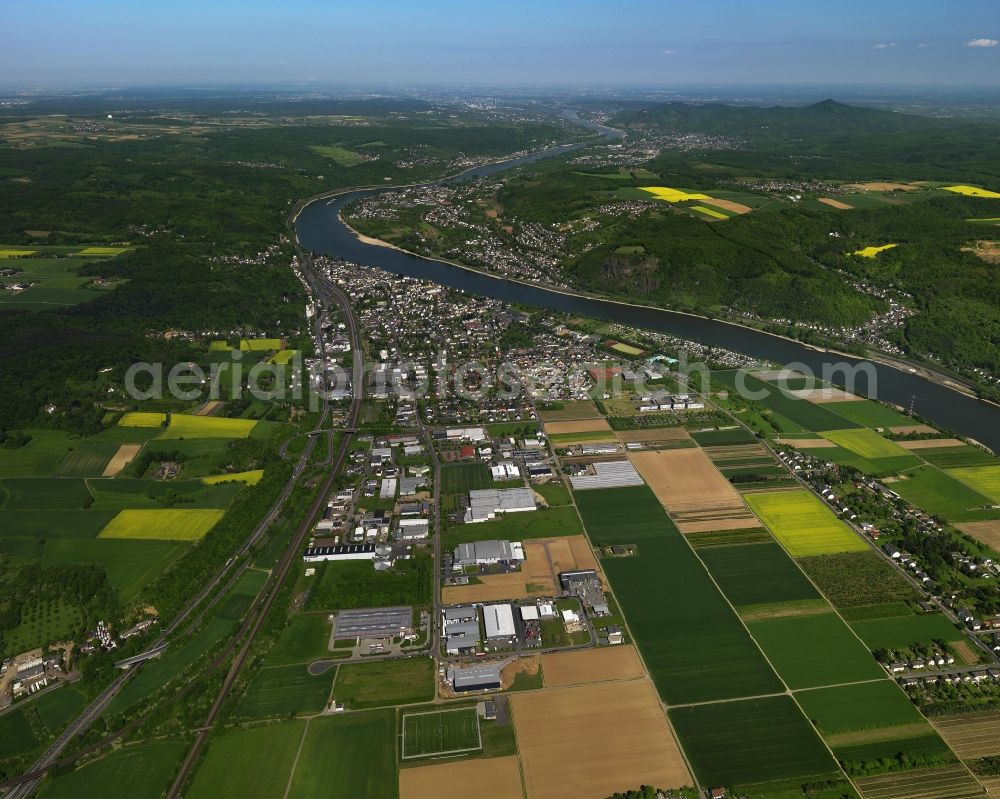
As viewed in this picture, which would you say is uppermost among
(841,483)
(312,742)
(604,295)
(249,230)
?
(249,230)

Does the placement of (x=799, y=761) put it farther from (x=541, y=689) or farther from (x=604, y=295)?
(x=604, y=295)

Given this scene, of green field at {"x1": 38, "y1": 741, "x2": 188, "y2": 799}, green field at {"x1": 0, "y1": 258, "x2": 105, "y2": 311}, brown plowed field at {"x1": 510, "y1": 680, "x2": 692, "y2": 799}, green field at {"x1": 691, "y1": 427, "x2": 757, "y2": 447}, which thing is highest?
green field at {"x1": 0, "y1": 258, "x2": 105, "y2": 311}

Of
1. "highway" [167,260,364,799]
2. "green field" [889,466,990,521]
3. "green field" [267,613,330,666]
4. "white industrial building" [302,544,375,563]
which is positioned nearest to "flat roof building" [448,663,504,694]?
"green field" [267,613,330,666]

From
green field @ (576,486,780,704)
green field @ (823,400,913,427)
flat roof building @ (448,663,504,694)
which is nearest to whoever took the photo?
flat roof building @ (448,663,504,694)

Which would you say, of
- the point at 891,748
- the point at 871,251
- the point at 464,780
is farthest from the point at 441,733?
the point at 871,251

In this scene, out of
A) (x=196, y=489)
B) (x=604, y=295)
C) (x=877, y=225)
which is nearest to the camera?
(x=196, y=489)

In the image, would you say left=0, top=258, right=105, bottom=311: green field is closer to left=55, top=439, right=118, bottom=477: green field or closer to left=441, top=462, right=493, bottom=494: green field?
Result: left=55, top=439, right=118, bottom=477: green field

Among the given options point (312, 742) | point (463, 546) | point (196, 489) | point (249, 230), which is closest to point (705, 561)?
point (463, 546)
